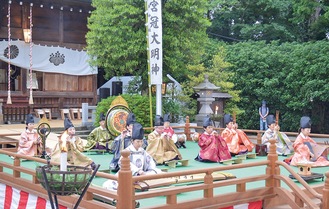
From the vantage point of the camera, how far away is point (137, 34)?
1623 cm

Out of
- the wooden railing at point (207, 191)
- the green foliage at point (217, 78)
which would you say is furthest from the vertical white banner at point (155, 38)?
the wooden railing at point (207, 191)

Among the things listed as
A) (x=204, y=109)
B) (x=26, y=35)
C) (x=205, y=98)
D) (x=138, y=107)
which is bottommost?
(x=204, y=109)

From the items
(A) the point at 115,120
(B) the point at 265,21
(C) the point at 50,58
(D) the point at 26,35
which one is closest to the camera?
(A) the point at 115,120

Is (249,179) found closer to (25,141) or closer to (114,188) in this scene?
(114,188)

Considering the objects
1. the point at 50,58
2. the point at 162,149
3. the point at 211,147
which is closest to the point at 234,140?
the point at 211,147

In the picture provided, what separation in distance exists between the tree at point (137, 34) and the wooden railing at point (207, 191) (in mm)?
8289

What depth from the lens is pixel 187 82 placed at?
20.6 metres

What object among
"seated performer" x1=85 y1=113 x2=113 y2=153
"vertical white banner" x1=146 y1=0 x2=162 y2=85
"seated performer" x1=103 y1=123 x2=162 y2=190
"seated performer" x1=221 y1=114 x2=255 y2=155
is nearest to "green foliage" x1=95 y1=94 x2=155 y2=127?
"vertical white banner" x1=146 y1=0 x2=162 y2=85

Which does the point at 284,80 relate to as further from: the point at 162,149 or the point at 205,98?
the point at 162,149

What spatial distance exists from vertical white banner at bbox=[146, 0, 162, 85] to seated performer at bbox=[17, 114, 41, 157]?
15.5 ft

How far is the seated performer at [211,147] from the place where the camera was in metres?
11.4

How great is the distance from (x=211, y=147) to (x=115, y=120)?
110 inches

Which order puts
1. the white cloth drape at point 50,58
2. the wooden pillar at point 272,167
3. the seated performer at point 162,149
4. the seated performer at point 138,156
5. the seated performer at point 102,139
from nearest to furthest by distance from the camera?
the seated performer at point 138,156, the wooden pillar at point 272,167, the seated performer at point 162,149, the seated performer at point 102,139, the white cloth drape at point 50,58

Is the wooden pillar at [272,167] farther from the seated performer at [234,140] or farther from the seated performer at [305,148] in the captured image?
the seated performer at [234,140]
